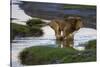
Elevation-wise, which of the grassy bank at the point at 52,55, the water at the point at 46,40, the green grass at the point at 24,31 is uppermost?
the green grass at the point at 24,31

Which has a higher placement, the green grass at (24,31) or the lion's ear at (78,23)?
the lion's ear at (78,23)

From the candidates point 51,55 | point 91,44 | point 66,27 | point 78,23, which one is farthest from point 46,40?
point 91,44

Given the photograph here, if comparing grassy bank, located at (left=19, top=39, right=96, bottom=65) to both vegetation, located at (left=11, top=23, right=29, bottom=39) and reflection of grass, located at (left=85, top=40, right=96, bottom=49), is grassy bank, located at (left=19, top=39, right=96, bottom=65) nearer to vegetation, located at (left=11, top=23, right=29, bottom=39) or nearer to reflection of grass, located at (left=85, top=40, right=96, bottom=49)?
A: reflection of grass, located at (left=85, top=40, right=96, bottom=49)

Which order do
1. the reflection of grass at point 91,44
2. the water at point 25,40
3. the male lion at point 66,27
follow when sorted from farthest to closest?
1. the reflection of grass at point 91,44
2. the male lion at point 66,27
3. the water at point 25,40

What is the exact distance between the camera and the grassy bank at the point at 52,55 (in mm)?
1948

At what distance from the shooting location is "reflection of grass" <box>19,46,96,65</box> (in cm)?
195

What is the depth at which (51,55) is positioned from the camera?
6.63 feet

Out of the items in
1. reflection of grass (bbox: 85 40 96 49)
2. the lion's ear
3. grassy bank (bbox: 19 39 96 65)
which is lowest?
grassy bank (bbox: 19 39 96 65)

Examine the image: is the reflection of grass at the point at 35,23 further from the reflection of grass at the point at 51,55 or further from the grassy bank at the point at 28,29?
the reflection of grass at the point at 51,55

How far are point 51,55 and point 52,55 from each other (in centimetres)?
1

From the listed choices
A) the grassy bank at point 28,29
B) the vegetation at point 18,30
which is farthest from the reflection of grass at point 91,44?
the vegetation at point 18,30

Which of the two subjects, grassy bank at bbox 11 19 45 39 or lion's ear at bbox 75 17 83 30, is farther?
lion's ear at bbox 75 17 83 30

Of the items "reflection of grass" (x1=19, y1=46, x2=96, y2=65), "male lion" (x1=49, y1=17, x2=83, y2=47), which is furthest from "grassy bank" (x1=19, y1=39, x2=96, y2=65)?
"male lion" (x1=49, y1=17, x2=83, y2=47)

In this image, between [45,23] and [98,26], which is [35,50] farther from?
[98,26]
